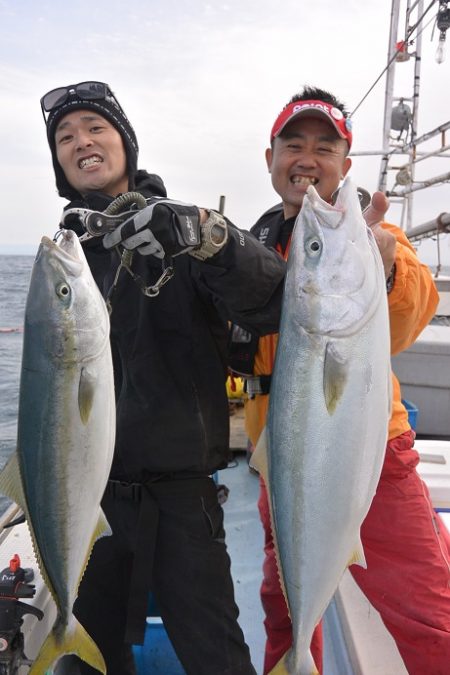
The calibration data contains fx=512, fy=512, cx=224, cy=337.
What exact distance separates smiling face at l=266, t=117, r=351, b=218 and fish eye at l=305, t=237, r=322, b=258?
3.62 feet

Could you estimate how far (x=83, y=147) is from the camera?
2.33m

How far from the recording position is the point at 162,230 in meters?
1.63

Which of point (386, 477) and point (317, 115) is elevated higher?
point (317, 115)

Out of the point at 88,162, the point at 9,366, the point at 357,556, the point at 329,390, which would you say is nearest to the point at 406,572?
the point at 357,556

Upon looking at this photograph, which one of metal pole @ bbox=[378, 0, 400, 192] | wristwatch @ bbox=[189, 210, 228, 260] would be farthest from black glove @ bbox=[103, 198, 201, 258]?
metal pole @ bbox=[378, 0, 400, 192]

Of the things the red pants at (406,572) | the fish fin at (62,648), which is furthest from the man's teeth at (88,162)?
the red pants at (406,572)

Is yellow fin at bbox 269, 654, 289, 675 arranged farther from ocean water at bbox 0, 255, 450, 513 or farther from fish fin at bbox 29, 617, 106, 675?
ocean water at bbox 0, 255, 450, 513

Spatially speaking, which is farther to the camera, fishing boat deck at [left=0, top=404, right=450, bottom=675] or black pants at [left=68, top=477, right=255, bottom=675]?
fishing boat deck at [left=0, top=404, right=450, bottom=675]

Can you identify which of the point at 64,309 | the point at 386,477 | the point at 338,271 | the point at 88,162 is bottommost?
the point at 386,477

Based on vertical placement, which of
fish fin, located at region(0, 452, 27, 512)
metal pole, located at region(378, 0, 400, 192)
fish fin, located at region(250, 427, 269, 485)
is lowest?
fish fin, located at region(0, 452, 27, 512)

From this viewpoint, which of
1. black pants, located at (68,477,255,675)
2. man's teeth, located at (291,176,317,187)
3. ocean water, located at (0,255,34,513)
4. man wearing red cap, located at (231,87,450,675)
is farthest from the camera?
ocean water, located at (0,255,34,513)

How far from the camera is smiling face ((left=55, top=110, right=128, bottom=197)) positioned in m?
2.33

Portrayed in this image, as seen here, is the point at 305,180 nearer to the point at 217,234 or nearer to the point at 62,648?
the point at 217,234

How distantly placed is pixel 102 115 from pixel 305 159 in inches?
39.8
